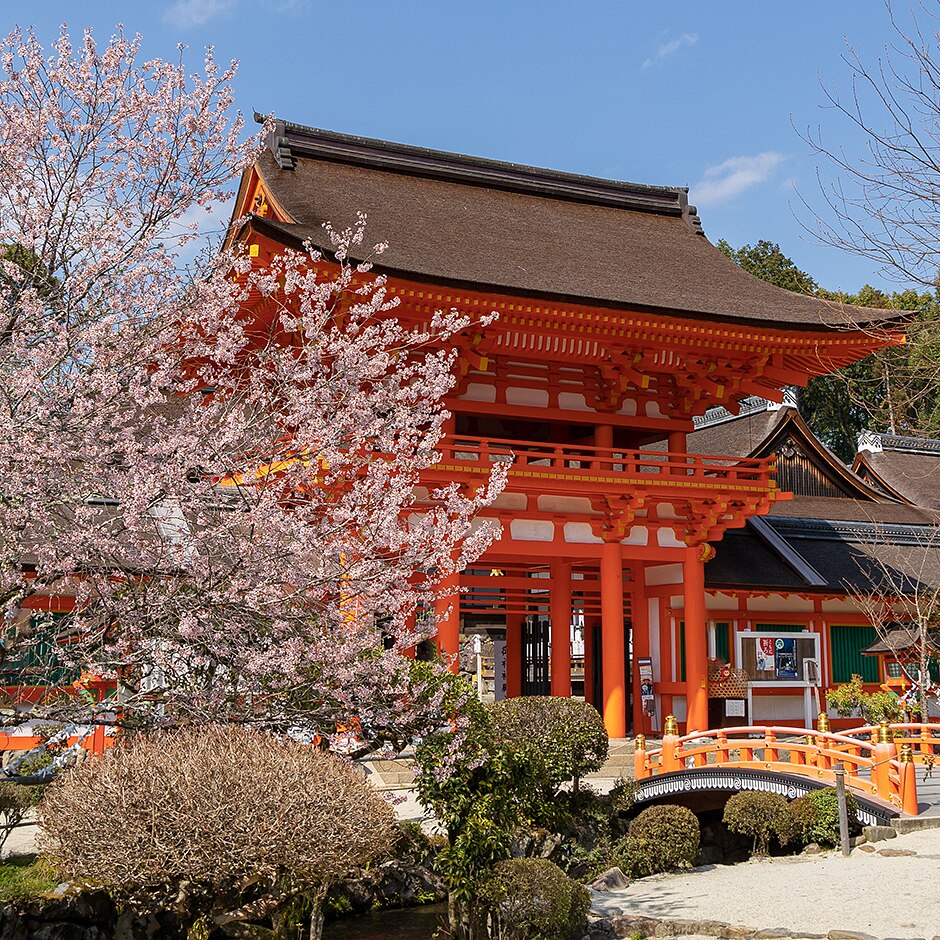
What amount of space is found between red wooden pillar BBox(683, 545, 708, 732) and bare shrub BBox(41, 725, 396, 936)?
1043 cm

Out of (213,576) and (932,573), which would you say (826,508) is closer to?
(932,573)

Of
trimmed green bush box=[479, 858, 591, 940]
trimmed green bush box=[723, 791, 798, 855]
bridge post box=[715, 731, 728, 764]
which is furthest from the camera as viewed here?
bridge post box=[715, 731, 728, 764]

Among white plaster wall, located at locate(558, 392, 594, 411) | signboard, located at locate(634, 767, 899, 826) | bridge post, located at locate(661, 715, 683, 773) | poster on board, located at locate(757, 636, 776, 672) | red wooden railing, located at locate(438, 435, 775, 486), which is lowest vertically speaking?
signboard, located at locate(634, 767, 899, 826)

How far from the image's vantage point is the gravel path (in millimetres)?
8648

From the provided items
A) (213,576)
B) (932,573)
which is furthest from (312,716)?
(932,573)

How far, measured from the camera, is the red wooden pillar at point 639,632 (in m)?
18.9

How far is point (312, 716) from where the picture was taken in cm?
791

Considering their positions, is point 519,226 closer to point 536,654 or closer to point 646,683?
point 646,683

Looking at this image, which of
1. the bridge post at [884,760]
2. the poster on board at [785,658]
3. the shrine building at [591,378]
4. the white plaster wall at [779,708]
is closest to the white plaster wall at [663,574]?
the shrine building at [591,378]

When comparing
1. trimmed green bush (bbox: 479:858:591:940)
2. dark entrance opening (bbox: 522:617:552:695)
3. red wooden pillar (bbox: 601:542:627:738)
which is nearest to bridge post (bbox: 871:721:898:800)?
trimmed green bush (bbox: 479:858:591:940)

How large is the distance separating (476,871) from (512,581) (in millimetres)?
10870

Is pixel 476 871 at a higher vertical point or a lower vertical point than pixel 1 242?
lower

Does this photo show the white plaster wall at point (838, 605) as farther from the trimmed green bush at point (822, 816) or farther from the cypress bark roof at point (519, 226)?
the trimmed green bush at point (822, 816)

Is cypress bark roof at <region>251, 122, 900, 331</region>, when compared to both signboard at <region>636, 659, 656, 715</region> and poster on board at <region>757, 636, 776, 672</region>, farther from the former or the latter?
signboard at <region>636, 659, 656, 715</region>
